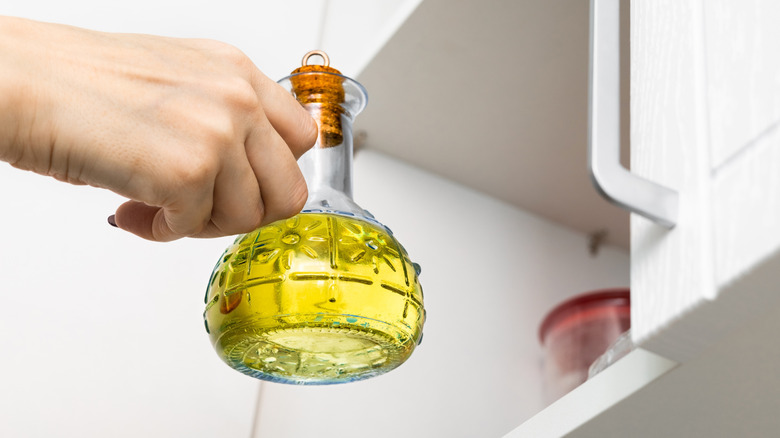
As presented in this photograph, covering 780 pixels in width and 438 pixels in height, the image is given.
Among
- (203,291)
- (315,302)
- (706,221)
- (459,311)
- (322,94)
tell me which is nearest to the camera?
(706,221)

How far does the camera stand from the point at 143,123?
1.46 feet

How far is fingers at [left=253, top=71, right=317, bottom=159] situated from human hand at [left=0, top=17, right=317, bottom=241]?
0.01 m

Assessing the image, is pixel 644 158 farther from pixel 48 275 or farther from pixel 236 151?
pixel 48 275

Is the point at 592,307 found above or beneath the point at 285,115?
above

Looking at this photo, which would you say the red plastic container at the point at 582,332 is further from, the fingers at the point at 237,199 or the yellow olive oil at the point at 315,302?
the fingers at the point at 237,199

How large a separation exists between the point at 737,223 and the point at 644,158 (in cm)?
9

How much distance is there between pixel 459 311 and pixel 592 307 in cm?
17

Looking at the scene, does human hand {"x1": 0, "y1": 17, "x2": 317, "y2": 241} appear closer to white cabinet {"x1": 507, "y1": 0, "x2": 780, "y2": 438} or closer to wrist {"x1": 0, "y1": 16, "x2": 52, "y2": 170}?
wrist {"x1": 0, "y1": 16, "x2": 52, "y2": 170}

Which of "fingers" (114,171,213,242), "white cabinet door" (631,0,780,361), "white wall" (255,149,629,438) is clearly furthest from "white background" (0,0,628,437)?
"white cabinet door" (631,0,780,361)

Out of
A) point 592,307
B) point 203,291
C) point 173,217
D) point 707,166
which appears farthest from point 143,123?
point 592,307

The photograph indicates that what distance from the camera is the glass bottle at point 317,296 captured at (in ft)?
1.65

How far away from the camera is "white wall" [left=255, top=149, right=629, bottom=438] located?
935 millimetres

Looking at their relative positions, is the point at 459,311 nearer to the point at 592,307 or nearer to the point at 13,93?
the point at 592,307

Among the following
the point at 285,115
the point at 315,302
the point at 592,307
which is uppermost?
the point at 592,307
